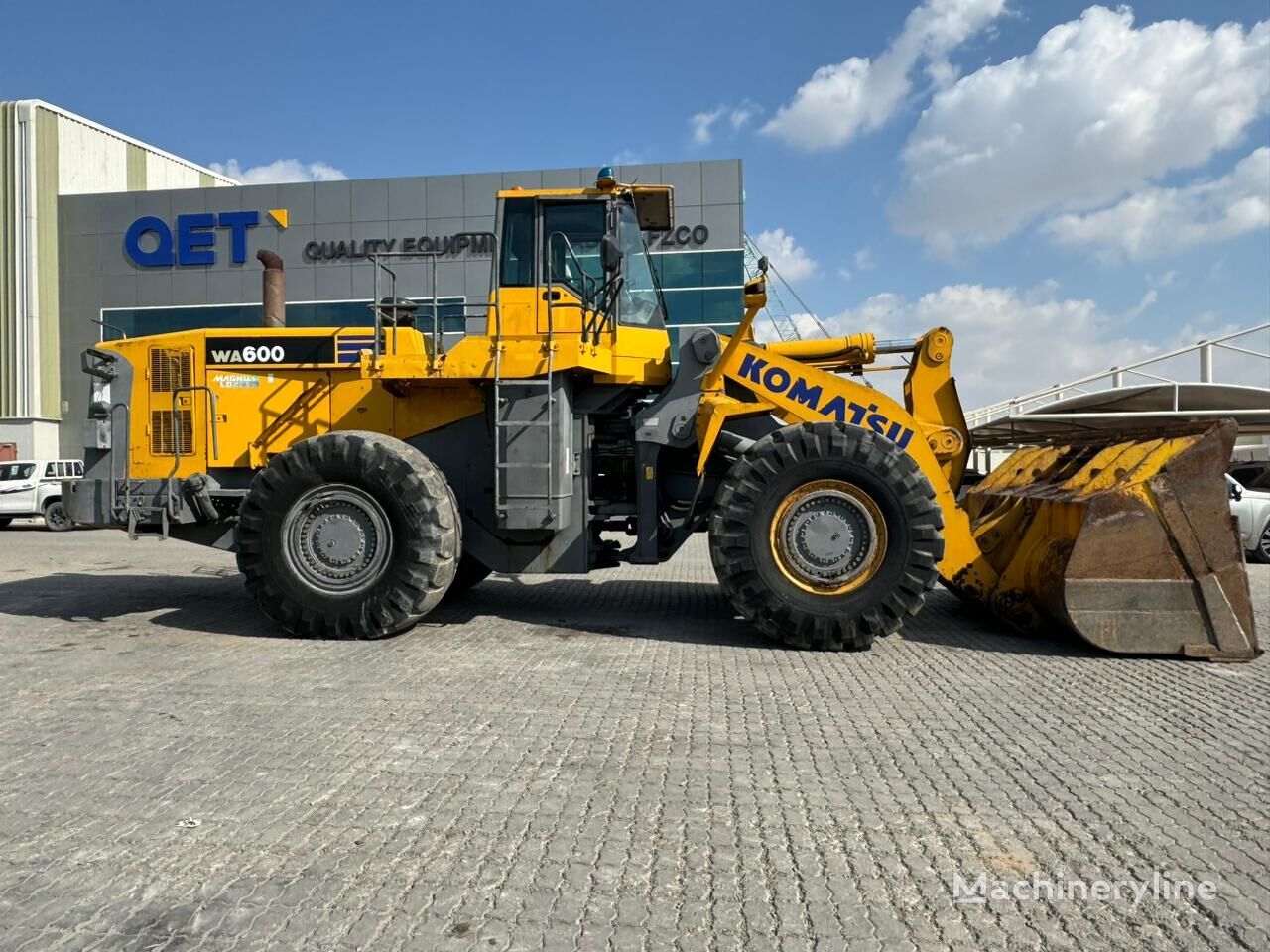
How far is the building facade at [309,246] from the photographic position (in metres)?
24.2

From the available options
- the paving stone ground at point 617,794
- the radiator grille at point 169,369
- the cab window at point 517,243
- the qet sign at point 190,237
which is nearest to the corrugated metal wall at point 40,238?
the qet sign at point 190,237

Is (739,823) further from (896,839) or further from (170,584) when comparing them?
(170,584)

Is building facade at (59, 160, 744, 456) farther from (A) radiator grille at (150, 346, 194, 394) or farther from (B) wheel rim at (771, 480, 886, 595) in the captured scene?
(B) wheel rim at (771, 480, 886, 595)

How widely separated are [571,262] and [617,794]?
4.57 metres

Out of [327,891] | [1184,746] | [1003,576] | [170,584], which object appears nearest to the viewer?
[327,891]

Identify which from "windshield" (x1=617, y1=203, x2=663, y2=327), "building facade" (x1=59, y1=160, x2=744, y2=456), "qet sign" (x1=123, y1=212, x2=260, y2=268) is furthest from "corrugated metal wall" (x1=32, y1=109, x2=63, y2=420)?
"windshield" (x1=617, y1=203, x2=663, y2=327)

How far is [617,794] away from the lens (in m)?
3.44

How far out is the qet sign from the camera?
88.0 ft

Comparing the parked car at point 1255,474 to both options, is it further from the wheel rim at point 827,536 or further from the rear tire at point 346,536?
the rear tire at point 346,536

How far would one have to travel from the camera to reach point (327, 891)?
2.68m

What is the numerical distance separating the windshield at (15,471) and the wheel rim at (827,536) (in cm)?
2018

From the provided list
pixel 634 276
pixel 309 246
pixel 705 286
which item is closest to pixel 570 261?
pixel 634 276

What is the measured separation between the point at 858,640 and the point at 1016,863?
315 cm

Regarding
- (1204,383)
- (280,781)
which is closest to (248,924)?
(280,781)
